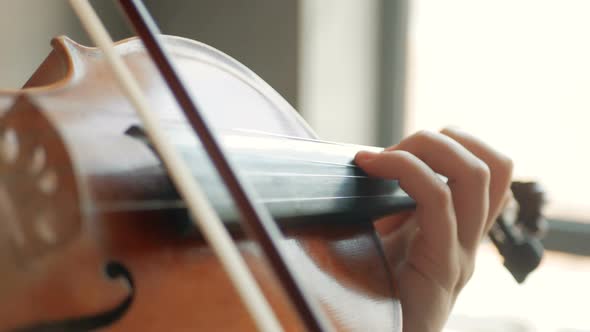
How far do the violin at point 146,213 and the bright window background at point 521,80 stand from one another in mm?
627

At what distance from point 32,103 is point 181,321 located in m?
0.16

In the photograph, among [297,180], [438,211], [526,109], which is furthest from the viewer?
[526,109]

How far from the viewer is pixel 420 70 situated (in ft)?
4.26

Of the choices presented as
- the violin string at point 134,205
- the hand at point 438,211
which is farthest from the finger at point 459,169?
the violin string at point 134,205

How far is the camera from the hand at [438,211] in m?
0.61

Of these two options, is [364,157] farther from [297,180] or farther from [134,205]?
[134,205]

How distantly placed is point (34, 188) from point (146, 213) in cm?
8

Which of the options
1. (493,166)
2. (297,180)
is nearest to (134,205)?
(297,180)

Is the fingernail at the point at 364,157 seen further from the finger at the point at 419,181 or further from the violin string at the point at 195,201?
the violin string at the point at 195,201

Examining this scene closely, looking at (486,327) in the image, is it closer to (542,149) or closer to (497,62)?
(542,149)

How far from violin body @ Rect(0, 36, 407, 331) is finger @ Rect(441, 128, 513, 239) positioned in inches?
9.2

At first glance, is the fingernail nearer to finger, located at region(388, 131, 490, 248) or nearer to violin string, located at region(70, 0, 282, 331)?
finger, located at region(388, 131, 490, 248)

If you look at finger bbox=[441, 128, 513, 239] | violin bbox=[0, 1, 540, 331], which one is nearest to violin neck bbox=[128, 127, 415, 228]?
violin bbox=[0, 1, 540, 331]

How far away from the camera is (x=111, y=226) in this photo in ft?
1.10
